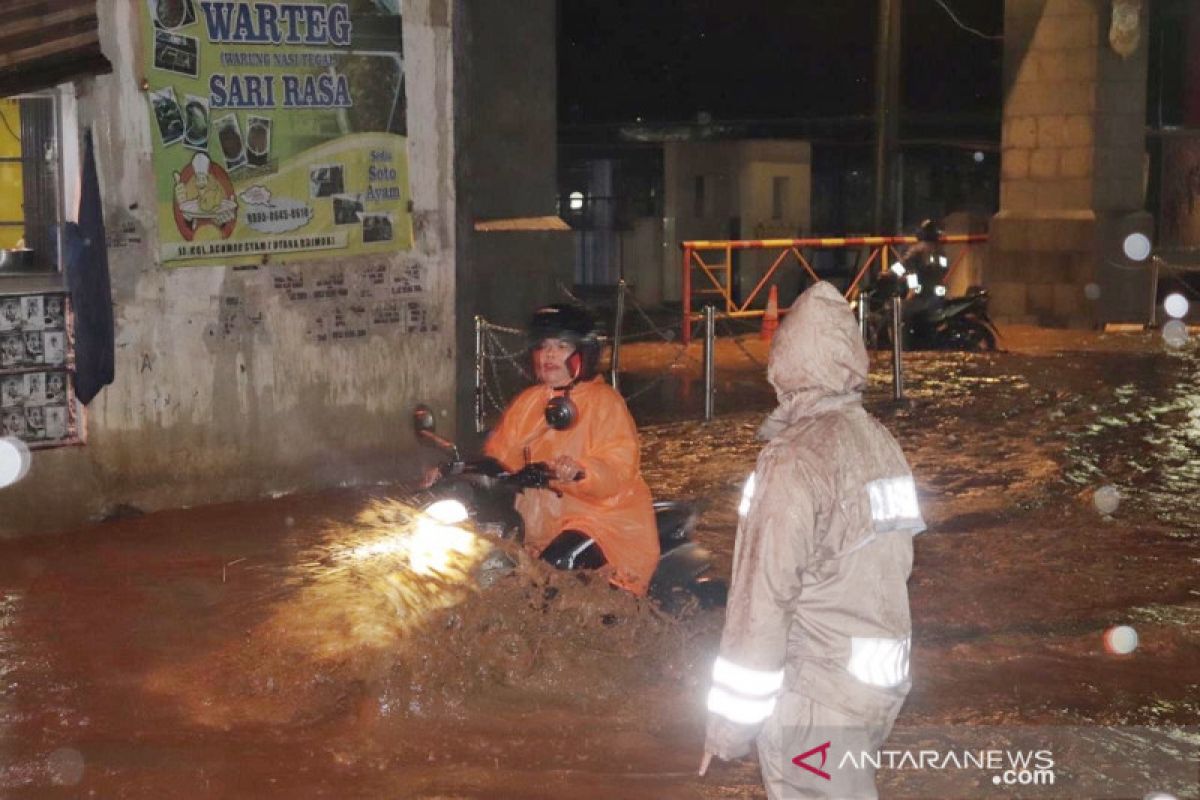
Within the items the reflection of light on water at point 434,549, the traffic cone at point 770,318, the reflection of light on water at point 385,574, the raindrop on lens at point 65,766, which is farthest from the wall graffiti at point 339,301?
the traffic cone at point 770,318

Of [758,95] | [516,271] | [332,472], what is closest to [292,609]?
[332,472]

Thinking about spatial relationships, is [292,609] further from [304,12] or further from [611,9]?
[611,9]

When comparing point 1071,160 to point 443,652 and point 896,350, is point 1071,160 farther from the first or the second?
point 443,652

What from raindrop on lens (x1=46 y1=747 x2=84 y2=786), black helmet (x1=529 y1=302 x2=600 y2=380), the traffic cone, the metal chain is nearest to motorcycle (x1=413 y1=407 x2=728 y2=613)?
black helmet (x1=529 y1=302 x2=600 y2=380)

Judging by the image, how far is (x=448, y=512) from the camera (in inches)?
237

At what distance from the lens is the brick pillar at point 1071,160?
21062 mm

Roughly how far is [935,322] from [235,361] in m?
10.9

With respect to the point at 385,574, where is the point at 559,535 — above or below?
above

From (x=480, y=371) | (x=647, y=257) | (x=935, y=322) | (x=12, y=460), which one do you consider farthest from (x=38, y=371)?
(x=647, y=257)

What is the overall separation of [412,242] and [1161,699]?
5.86m

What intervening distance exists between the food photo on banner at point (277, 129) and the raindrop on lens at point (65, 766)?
4244mm

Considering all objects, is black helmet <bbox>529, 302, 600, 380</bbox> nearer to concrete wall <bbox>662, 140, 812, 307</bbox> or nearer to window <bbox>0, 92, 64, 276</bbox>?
window <bbox>0, 92, 64, 276</bbox>

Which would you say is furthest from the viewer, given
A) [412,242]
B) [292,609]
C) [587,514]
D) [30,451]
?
[412,242]

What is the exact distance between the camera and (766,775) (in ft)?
11.8
